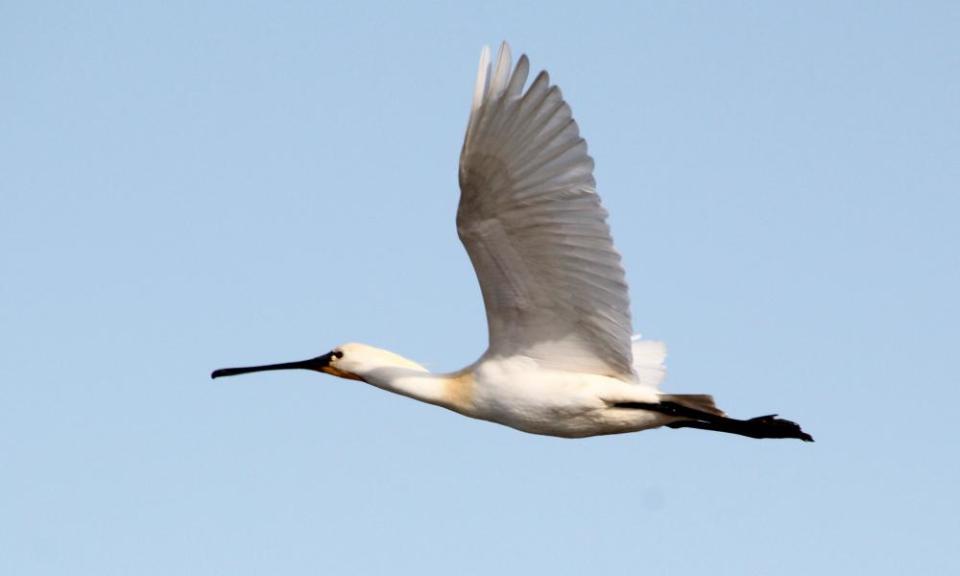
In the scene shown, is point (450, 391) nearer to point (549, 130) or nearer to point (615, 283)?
point (615, 283)

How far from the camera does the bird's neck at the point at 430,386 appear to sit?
1153 cm

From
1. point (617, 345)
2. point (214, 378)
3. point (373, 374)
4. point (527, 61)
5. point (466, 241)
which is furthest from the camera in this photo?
point (214, 378)

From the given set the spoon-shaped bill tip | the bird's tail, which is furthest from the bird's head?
the bird's tail

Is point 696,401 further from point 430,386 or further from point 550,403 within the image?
point 430,386

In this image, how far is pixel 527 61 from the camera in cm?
973

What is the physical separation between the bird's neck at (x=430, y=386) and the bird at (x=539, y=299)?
1 cm

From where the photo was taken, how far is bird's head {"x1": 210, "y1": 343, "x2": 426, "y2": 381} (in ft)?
40.0

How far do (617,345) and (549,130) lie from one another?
6.48ft

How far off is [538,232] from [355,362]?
2.57m

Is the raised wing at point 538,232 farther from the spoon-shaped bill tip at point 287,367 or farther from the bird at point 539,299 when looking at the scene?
the spoon-shaped bill tip at point 287,367

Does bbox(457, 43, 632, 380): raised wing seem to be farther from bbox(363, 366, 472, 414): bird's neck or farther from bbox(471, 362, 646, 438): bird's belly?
bbox(363, 366, 472, 414): bird's neck

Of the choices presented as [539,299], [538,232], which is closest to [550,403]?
[539,299]

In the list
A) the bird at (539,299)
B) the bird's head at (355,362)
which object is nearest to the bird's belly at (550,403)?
the bird at (539,299)

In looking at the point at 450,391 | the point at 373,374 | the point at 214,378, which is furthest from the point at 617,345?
the point at 214,378
